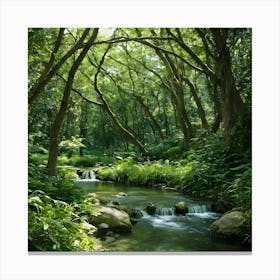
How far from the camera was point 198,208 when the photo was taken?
566cm

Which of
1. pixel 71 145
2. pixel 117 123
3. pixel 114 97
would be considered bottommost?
pixel 71 145

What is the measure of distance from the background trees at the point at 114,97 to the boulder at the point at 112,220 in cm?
85

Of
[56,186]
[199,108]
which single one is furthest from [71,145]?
[199,108]

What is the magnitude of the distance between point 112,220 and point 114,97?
2.76m

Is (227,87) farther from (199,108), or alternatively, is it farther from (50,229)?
(50,229)

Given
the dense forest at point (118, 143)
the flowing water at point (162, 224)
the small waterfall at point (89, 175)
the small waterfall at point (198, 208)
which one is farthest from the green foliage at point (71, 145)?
the small waterfall at point (198, 208)

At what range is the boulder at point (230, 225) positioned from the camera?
4555 mm

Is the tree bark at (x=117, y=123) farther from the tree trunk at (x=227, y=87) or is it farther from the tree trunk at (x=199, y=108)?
the tree trunk at (x=227, y=87)

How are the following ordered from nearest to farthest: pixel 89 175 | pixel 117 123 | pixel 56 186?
1. pixel 56 186
2. pixel 89 175
3. pixel 117 123
